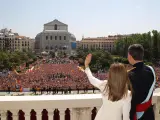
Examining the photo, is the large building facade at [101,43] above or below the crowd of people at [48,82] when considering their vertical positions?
above

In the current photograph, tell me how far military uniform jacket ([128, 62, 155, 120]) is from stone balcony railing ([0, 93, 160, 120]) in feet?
3.32

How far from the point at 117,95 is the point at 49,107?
4.23 ft

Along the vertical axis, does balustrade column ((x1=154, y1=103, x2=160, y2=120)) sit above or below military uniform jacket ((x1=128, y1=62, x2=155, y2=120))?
below

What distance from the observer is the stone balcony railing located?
13.4 ft

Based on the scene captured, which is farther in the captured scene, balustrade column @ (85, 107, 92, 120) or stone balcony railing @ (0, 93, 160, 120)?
balustrade column @ (85, 107, 92, 120)

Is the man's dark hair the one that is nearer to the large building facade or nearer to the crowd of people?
the crowd of people

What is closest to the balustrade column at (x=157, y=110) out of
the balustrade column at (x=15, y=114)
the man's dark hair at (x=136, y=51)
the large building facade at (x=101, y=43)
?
the man's dark hair at (x=136, y=51)

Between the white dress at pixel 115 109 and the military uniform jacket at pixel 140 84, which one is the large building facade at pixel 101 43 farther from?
the white dress at pixel 115 109

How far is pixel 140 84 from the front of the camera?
329 cm

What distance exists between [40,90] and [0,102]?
22490 millimetres

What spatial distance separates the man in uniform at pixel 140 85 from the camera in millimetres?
3264

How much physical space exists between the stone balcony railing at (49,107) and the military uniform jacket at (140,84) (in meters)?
1.01

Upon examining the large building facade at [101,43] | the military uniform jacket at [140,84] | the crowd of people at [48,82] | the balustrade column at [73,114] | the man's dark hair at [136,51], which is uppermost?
the large building facade at [101,43]

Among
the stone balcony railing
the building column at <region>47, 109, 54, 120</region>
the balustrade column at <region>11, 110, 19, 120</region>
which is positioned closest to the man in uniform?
the stone balcony railing
